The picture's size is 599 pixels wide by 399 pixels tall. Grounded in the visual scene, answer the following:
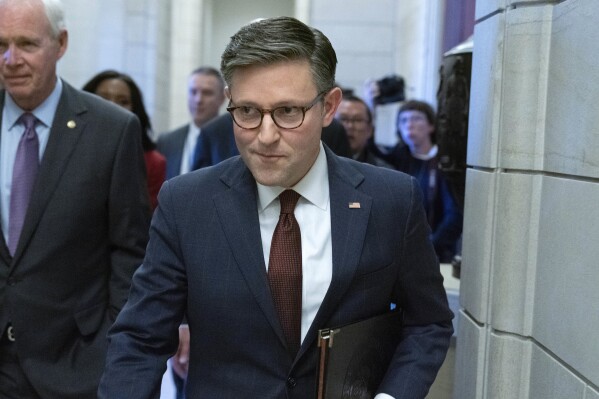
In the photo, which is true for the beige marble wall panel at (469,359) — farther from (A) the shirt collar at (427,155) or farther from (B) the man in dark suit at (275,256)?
(A) the shirt collar at (427,155)

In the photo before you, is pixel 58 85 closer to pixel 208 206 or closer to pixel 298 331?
pixel 208 206

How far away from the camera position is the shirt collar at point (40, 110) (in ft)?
13.1

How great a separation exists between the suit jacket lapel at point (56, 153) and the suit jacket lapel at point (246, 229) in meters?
1.21

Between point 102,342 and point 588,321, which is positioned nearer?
point 588,321

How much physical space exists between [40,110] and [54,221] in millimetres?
470

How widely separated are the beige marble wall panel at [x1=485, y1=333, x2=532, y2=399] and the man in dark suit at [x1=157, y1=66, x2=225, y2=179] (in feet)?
16.2

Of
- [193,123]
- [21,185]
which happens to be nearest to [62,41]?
[21,185]

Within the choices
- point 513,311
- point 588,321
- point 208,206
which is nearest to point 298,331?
point 208,206

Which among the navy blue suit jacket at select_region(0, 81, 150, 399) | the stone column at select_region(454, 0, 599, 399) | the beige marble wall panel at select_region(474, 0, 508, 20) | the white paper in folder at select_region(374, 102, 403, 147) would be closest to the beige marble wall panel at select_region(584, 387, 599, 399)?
the stone column at select_region(454, 0, 599, 399)

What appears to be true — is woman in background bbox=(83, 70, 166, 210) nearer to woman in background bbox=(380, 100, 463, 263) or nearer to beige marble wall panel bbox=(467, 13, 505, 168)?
woman in background bbox=(380, 100, 463, 263)

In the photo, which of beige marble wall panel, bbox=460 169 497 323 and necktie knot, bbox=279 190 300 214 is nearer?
necktie knot, bbox=279 190 300 214

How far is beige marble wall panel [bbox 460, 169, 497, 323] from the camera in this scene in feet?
11.9

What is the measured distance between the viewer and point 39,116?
13.1ft

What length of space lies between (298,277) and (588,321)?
0.82 m
